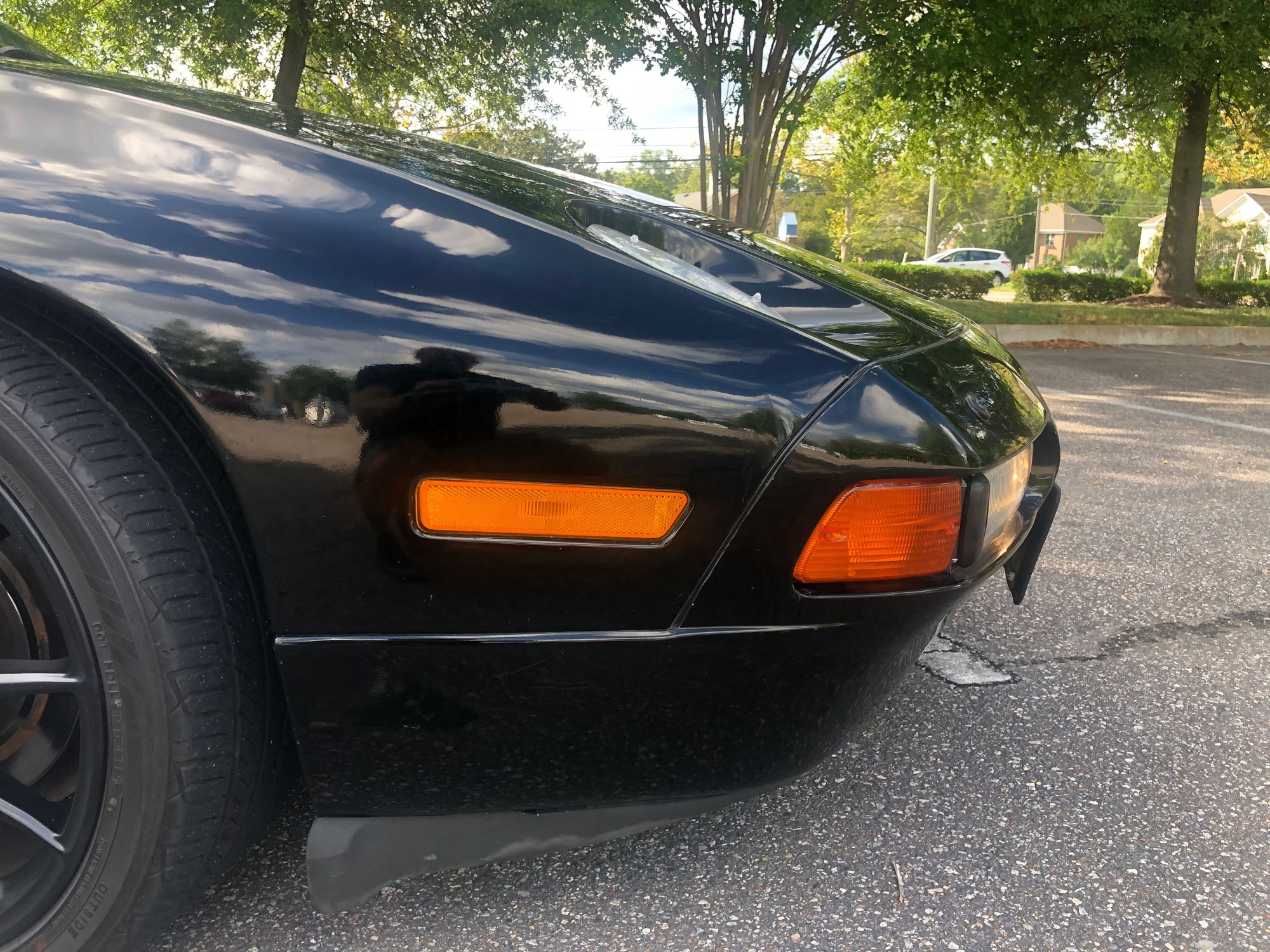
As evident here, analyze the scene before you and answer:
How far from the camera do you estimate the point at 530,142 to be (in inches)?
1515

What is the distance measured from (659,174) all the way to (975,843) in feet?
223

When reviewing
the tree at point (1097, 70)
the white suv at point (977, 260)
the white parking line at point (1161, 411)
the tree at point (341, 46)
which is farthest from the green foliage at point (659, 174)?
the white parking line at point (1161, 411)

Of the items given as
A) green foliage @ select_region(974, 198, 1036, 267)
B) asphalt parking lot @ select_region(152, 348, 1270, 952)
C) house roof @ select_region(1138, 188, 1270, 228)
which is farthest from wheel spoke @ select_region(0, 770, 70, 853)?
green foliage @ select_region(974, 198, 1036, 267)

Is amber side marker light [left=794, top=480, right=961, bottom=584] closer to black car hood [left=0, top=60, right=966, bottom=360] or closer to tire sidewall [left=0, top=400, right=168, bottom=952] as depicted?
black car hood [left=0, top=60, right=966, bottom=360]

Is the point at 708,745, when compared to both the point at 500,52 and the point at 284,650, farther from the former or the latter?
the point at 500,52

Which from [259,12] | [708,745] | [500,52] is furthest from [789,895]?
[259,12]

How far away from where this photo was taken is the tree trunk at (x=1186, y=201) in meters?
15.7

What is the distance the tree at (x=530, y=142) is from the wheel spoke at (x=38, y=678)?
16.9 metres

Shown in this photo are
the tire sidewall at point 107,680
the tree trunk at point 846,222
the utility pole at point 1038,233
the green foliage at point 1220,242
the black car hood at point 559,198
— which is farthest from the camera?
the tree trunk at point 846,222

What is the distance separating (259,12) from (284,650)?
13.3 meters

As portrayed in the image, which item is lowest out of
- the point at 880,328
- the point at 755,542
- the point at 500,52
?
the point at 755,542

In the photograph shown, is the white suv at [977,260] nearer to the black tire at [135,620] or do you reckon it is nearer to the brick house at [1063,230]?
the black tire at [135,620]

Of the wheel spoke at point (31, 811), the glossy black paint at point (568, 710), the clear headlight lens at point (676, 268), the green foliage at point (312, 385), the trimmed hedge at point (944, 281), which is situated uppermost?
the trimmed hedge at point (944, 281)

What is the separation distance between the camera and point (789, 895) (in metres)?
1.47
